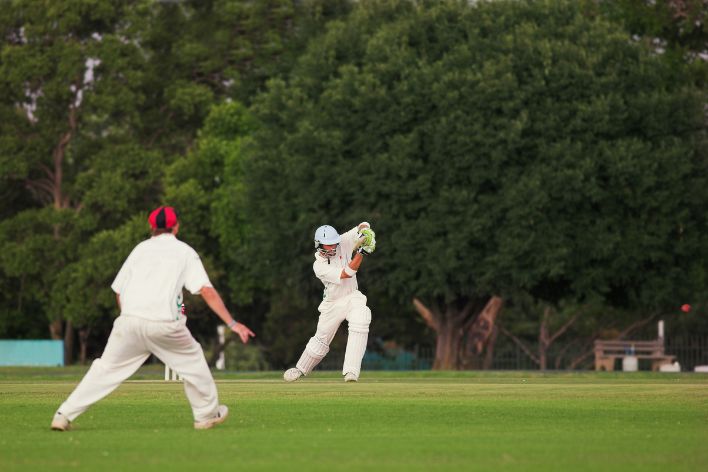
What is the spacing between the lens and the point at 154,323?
13508mm

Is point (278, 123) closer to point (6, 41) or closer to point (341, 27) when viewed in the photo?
point (341, 27)

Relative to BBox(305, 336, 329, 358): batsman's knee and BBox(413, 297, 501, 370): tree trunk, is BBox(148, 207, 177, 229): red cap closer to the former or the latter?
BBox(305, 336, 329, 358): batsman's knee

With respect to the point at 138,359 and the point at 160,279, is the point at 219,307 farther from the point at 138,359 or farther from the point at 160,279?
the point at 138,359

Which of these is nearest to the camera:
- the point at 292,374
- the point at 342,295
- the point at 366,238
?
the point at 366,238

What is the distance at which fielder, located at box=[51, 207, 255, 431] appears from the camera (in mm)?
13547

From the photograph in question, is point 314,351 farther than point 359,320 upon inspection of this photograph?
Yes

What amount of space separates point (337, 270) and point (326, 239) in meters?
0.53

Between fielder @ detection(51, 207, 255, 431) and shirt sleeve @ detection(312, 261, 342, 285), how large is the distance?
9.34 metres

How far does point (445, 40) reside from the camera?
54.0 meters

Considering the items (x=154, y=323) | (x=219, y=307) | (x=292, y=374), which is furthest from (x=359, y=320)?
(x=219, y=307)

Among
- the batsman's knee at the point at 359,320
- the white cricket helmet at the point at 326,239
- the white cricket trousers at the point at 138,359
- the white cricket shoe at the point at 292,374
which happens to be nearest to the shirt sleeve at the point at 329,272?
the white cricket helmet at the point at 326,239

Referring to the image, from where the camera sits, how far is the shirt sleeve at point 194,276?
44.3 ft

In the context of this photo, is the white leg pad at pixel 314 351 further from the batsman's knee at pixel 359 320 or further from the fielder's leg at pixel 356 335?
the batsman's knee at pixel 359 320

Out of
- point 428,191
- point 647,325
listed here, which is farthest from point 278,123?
point 647,325
